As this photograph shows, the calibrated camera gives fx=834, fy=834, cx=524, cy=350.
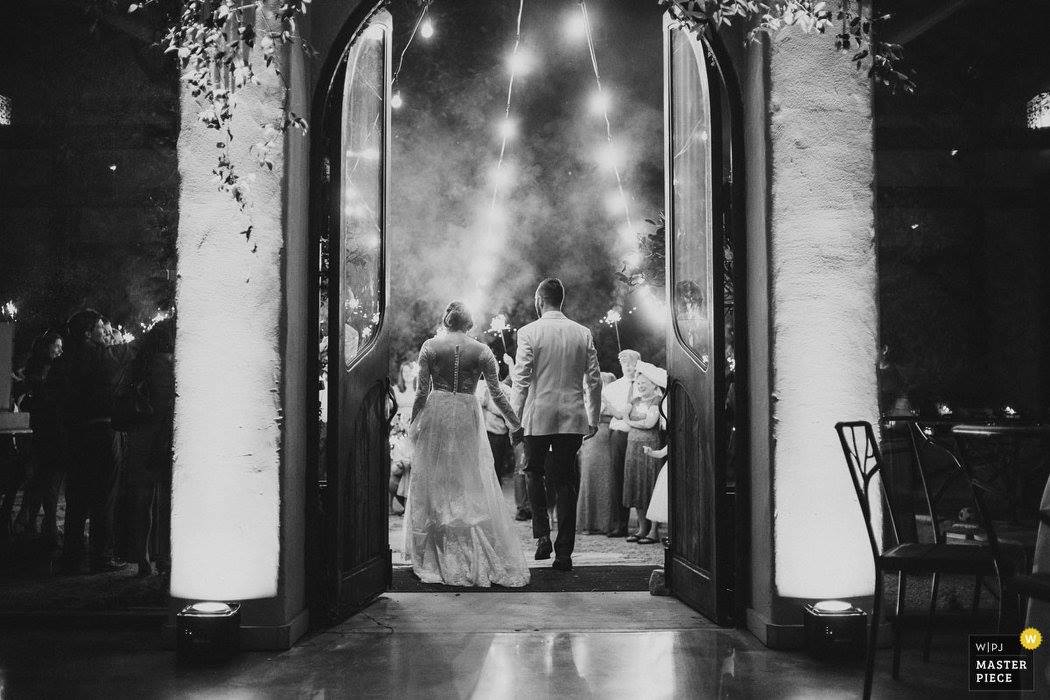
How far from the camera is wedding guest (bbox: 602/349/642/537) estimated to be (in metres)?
7.42

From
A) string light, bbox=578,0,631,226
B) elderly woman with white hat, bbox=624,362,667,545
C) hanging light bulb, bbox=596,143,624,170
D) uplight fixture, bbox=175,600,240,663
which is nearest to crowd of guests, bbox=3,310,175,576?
uplight fixture, bbox=175,600,240,663

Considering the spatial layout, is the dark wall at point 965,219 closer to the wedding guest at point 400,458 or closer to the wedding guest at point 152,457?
the wedding guest at point 152,457

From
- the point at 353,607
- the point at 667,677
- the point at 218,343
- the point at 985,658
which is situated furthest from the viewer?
the point at 353,607

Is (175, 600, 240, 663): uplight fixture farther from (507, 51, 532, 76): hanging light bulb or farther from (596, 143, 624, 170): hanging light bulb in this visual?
(596, 143, 624, 170): hanging light bulb

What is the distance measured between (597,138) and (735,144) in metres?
9.13

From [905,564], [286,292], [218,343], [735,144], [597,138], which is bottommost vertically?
[905,564]

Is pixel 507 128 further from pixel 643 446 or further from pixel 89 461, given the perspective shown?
pixel 89 461

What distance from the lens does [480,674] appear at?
3383mm

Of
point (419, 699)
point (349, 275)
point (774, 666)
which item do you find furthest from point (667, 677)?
point (349, 275)

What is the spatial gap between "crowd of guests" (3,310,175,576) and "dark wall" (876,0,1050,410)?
12.8 ft

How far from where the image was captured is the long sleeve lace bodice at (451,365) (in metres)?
5.61

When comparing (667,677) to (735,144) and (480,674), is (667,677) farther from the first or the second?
(735,144)

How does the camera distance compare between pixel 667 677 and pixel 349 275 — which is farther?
pixel 349 275

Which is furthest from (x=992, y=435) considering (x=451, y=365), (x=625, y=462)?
(x=625, y=462)
